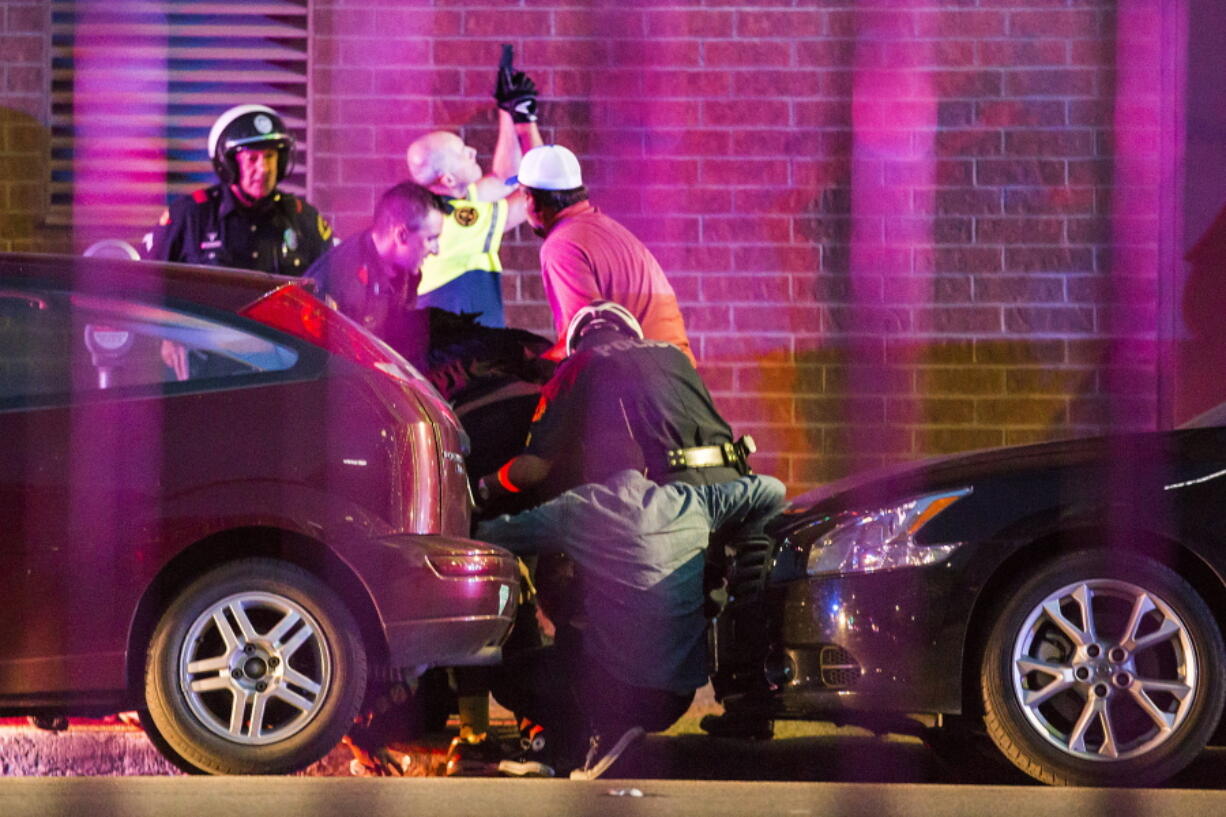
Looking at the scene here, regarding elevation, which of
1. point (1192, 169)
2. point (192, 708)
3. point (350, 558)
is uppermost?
point (1192, 169)

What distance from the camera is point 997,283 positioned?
1004 centimetres

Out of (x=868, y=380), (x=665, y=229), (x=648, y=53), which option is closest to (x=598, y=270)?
(x=665, y=229)

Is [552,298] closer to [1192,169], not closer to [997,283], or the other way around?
[997,283]

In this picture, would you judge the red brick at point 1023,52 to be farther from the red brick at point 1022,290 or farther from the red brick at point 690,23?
the red brick at point 690,23

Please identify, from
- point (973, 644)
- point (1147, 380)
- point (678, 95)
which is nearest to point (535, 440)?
point (973, 644)

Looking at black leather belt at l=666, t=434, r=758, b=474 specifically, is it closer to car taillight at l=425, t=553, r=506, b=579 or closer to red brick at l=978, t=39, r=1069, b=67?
car taillight at l=425, t=553, r=506, b=579

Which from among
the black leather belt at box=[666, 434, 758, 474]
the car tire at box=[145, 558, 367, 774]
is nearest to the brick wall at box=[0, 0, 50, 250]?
the black leather belt at box=[666, 434, 758, 474]

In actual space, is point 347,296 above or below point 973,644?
above

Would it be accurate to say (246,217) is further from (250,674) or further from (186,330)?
(250,674)

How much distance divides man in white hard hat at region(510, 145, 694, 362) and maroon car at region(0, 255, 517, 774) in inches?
133

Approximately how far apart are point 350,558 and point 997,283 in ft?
17.3

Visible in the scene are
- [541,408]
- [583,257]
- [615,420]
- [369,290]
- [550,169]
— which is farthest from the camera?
[550,169]

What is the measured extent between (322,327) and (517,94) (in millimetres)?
4179

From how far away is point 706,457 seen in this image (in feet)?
23.2
